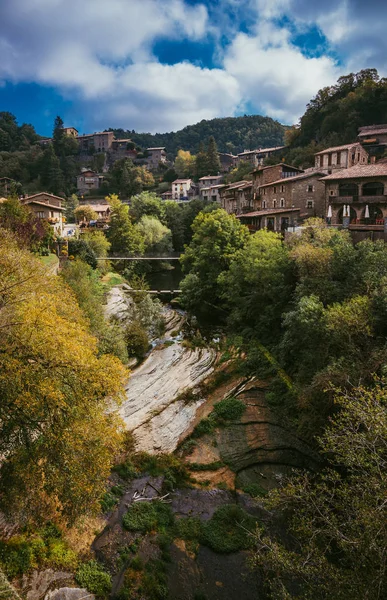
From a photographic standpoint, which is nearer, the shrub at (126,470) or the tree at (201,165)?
the shrub at (126,470)

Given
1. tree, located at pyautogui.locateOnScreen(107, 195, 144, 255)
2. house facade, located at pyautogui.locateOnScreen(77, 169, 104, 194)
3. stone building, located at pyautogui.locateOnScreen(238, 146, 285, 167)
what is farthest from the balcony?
house facade, located at pyautogui.locateOnScreen(77, 169, 104, 194)

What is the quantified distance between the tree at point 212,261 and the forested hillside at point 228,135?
112881 mm

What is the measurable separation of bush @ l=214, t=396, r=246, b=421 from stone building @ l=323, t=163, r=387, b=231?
2117cm

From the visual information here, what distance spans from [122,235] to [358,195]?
32.5 metres

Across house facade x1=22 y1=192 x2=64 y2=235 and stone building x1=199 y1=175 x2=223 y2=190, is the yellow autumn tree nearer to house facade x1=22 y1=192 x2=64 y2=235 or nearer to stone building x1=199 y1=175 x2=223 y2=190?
house facade x1=22 y1=192 x2=64 y2=235

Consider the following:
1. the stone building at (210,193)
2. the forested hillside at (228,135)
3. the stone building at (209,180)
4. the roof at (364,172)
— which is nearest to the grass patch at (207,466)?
the roof at (364,172)

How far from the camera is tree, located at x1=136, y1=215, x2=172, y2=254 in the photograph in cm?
5494

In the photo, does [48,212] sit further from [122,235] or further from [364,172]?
[364,172]

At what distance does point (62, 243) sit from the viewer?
39125 mm

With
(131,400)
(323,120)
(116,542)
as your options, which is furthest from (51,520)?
(323,120)

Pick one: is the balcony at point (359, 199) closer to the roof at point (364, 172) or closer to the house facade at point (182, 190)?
the roof at point (364, 172)

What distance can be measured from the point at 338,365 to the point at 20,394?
12.3 m

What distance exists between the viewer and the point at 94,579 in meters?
10.9

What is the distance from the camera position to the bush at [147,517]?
1288 cm
